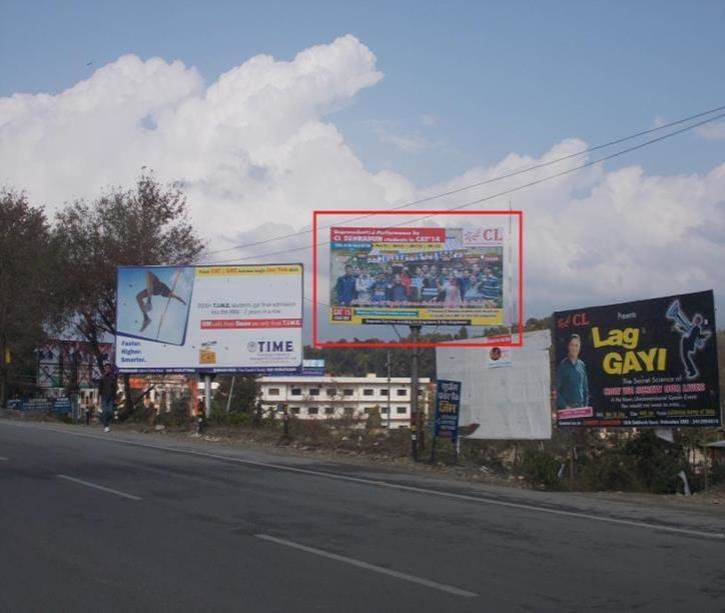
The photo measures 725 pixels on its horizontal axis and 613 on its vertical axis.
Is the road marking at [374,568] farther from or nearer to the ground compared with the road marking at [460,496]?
nearer to the ground

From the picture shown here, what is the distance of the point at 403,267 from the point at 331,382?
33.4 meters

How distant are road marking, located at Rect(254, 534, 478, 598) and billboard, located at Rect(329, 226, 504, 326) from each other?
44.8 feet

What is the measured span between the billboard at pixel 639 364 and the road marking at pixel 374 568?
10043 millimetres

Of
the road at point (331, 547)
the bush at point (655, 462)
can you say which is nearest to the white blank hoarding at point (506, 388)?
the bush at point (655, 462)

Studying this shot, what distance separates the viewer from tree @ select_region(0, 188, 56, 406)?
1471 inches

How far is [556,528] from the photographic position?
1202cm

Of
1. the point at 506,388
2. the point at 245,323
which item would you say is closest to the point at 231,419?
the point at 245,323

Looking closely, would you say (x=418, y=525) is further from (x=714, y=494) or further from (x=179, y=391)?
(x=179, y=391)

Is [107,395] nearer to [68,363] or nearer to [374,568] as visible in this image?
[68,363]

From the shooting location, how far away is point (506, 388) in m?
22.8

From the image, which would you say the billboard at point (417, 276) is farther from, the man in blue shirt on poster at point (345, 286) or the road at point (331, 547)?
the road at point (331, 547)

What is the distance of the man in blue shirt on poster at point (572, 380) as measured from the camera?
20.3 meters

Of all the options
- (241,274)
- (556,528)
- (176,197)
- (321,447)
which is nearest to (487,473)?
(321,447)

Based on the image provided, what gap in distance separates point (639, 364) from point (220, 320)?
14750 millimetres
